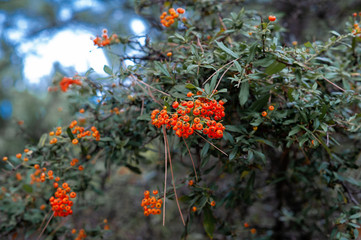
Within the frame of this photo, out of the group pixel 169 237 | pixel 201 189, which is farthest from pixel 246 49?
pixel 169 237

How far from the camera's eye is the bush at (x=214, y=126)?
4.91ft

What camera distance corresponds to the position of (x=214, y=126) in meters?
1.29

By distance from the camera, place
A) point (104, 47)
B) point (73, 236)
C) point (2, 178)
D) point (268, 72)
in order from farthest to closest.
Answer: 1. point (2, 178)
2. point (73, 236)
3. point (104, 47)
4. point (268, 72)

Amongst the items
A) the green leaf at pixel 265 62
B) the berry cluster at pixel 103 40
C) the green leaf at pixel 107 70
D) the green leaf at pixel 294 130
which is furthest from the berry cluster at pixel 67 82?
the green leaf at pixel 294 130

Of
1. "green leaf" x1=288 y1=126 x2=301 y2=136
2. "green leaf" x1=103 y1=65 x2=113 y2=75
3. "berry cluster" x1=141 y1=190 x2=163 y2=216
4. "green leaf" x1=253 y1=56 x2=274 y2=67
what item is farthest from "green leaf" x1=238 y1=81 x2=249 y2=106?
"green leaf" x1=103 y1=65 x2=113 y2=75

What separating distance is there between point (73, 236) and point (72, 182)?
1.91 ft

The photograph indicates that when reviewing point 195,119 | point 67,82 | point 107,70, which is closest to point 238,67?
point 195,119

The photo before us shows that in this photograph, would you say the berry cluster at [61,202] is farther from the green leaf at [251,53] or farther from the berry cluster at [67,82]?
the green leaf at [251,53]

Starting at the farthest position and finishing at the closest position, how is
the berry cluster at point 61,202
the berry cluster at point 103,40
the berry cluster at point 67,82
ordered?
the berry cluster at point 67,82 → the berry cluster at point 103,40 → the berry cluster at point 61,202

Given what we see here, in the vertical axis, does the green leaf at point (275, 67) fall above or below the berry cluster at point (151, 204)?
above

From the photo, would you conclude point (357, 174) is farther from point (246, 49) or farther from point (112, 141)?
point (112, 141)

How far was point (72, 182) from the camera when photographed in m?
2.15

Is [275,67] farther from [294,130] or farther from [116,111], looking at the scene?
[116,111]

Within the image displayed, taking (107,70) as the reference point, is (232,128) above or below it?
below
